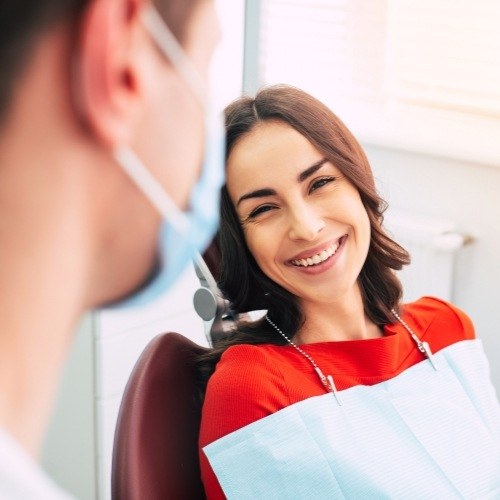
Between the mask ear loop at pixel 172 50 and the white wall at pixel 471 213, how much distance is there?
166 centimetres

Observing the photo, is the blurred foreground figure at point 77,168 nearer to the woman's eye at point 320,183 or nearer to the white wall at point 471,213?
the woman's eye at point 320,183

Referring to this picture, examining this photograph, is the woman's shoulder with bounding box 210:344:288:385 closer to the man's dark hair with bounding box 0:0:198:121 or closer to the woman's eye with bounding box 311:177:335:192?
the woman's eye with bounding box 311:177:335:192

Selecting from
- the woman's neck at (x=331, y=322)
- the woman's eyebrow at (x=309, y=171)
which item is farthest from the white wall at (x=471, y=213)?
the woman's eyebrow at (x=309, y=171)

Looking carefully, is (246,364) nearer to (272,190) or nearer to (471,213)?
(272,190)

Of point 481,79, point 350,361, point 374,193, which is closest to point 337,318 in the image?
point 350,361

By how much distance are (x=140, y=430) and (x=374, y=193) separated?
40 centimetres

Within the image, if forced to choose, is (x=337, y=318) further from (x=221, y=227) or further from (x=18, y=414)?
(x=18, y=414)

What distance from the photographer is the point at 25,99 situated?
8.6 inches

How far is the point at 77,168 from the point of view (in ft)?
0.73

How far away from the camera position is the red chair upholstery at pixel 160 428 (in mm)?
1037

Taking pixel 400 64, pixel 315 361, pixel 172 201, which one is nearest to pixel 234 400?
pixel 315 361

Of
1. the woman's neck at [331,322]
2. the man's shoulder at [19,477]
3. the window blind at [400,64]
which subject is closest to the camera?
the man's shoulder at [19,477]

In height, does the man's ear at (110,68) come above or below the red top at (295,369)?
above

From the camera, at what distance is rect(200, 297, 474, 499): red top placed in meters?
1.10
